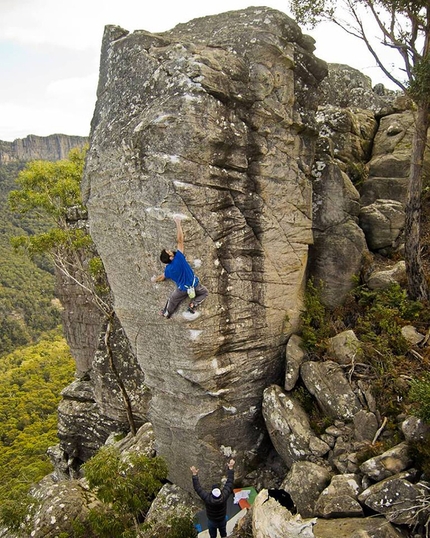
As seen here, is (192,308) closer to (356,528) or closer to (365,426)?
(365,426)

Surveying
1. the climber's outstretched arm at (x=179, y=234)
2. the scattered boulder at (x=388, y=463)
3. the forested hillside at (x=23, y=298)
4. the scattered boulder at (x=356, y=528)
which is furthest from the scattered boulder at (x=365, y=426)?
the forested hillside at (x=23, y=298)

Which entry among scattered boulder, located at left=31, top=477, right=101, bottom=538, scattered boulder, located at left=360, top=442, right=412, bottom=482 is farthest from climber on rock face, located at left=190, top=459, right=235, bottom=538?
scattered boulder, located at left=31, top=477, right=101, bottom=538

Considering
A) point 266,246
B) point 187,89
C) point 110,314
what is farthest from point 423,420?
point 110,314

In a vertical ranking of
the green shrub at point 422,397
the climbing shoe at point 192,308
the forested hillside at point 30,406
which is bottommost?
the forested hillside at point 30,406

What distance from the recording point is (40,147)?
461 ft

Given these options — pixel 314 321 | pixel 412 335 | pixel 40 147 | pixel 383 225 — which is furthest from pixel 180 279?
pixel 40 147

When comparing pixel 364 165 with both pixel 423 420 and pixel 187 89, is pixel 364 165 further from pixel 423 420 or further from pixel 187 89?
pixel 423 420

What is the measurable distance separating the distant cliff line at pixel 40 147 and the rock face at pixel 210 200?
13159 cm

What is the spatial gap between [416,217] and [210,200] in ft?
17.3

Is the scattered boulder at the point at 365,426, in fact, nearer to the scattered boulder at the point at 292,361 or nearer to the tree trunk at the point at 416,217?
the scattered boulder at the point at 292,361

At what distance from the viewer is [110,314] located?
15852mm

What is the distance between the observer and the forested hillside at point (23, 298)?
74750 millimetres

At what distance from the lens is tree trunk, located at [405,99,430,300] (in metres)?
10.8

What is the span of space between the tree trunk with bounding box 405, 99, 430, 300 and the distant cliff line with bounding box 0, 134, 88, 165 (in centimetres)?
13316
